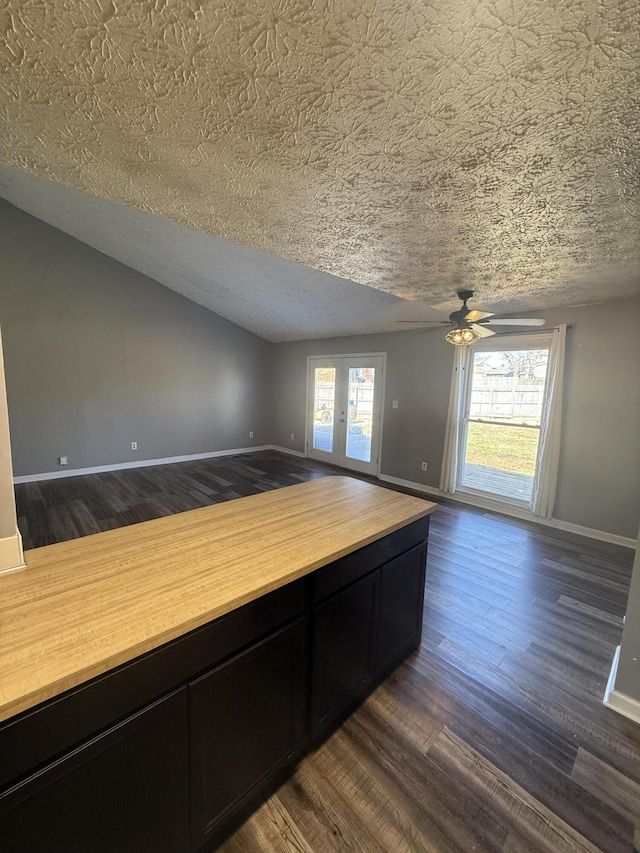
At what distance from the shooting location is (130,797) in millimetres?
856

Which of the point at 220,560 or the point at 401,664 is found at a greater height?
the point at 220,560

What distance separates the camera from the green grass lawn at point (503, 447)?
156 inches

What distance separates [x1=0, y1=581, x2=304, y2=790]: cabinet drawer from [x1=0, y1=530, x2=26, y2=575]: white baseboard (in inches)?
23.4

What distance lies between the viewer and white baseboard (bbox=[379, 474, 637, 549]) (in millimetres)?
3383

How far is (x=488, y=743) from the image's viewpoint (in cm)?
149

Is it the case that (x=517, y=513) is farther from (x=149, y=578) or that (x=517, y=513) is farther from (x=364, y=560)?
(x=149, y=578)

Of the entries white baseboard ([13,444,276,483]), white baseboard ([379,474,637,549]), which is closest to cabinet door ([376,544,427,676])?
white baseboard ([379,474,637,549])

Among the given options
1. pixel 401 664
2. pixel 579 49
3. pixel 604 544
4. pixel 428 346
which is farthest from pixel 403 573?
pixel 428 346

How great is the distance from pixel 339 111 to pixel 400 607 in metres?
2.11

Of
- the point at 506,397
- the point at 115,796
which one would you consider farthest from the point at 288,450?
the point at 115,796

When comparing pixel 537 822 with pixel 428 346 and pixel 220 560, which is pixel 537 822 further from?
pixel 428 346

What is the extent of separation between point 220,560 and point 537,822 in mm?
1515

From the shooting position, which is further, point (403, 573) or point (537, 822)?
point (403, 573)

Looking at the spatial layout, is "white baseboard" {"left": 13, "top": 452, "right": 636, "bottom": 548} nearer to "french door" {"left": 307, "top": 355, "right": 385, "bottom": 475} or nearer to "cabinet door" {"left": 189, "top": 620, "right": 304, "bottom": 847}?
"french door" {"left": 307, "top": 355, "right": 385, "bottom": 475}
